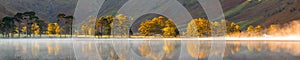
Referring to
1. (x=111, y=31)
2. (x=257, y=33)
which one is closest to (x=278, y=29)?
(x=257, y=33)

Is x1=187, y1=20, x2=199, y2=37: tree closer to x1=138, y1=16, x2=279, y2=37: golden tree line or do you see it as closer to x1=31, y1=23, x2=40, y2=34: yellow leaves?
x1=138, y1=16, x2=279, y2=37: golden tree line

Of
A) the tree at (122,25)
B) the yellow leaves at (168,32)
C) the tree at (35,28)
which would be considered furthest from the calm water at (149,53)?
the tree at (35,28)

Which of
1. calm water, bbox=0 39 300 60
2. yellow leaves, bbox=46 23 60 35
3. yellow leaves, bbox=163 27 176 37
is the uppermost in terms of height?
yellow leaves, bbox=46 23 60 35

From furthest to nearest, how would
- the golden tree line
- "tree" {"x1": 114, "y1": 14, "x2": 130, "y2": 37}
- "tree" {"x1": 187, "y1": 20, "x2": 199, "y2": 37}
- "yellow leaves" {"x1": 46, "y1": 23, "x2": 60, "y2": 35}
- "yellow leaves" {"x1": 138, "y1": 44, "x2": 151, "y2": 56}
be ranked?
1. "yellow leaves" {"x1": 46, "y1": 23, "x2": 60, "y2": 35}
2. "tree" {"x1": 114, "y1": 14, "x2": 130, "y2": 37}
3. the golden tree line
4. "tree" {"x1": 187, "y1": 20, "x2": 199, "y2": 37}
5. "yellow leaves" {"x1": 138, "y1": 44, "x2": 151, "y2": 56}

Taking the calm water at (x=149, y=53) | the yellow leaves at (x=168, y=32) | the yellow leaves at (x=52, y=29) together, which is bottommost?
the calm water at (x=149, y=53)

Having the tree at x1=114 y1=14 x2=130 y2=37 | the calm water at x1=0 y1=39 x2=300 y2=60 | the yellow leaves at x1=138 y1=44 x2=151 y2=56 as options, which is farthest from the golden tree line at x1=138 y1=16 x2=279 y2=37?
the yellow leaves at x1=138 y1=44 x2=151 y2=56

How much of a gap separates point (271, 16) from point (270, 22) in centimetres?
1269

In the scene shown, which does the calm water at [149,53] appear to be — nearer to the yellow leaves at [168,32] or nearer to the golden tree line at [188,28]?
the yellow leaves at [168,32]

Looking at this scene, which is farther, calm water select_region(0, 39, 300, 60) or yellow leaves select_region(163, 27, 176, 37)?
yellow leaves select_region(163, 27, 176, 37)

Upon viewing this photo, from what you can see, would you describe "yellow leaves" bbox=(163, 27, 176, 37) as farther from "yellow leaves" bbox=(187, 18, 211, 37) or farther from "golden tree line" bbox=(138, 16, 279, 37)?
"yellow leaves" bbox=(187, 18, 211, 37)

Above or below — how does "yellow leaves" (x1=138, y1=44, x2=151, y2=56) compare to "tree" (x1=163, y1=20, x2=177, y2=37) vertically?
below

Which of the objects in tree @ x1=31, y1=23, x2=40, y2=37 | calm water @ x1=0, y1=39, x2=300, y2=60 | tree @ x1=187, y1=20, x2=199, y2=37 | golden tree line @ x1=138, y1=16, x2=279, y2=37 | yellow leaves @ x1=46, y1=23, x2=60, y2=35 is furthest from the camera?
yellow leaves @ x1=46, y1=23, x2=60, y2=35

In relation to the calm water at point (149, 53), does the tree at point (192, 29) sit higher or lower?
higher

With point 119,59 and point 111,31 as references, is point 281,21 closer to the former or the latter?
point 111,31
